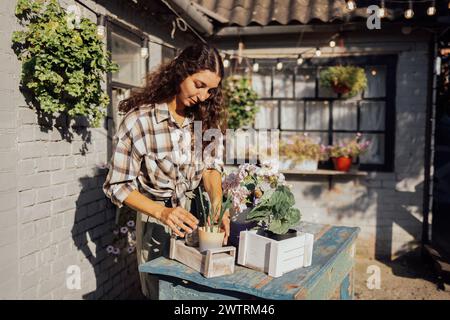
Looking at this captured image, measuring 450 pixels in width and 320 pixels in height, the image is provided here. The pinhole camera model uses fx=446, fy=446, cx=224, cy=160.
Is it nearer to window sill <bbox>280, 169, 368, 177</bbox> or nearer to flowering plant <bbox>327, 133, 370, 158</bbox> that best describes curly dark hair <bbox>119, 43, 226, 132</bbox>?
window sill <bbox>280, 169, 368, 177</bbox>

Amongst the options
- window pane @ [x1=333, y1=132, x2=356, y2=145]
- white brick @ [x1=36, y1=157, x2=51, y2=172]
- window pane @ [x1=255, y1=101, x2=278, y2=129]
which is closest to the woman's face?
white brick @ [x1=36, y1=157, x2=51, y2=172]

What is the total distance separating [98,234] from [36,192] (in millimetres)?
1031

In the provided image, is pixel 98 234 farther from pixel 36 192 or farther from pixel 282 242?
pixel 282 242

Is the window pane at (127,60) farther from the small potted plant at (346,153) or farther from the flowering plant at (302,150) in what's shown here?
the small potted plant at (346,153)

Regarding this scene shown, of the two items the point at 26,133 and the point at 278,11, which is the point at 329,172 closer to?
the point at 278,11

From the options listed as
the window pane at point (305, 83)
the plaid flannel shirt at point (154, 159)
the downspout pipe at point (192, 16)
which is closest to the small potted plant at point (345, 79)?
the window pane at point (305, 83)

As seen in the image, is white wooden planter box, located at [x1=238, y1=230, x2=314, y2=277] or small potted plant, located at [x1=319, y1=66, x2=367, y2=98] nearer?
white wooden planter box, located at [x1=238, y1=230, x2=314, y2=277]

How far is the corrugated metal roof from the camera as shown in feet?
18.7

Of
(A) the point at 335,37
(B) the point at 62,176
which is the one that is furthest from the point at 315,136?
(B) the point at 62,176

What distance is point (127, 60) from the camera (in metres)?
4.61

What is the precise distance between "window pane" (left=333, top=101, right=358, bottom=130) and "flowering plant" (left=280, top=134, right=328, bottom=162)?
1.44 ft

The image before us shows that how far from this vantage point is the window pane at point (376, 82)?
20.2ft

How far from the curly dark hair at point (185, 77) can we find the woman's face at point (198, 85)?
0.03 m
